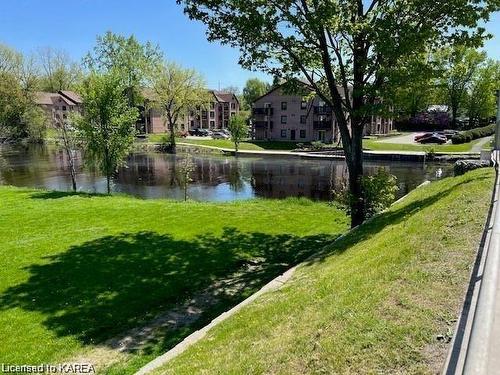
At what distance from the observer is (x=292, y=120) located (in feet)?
268

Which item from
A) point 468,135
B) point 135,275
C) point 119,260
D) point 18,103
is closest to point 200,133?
point 18,103

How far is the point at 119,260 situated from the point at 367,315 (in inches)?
377

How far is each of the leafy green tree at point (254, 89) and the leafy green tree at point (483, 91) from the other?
77855 millimetres

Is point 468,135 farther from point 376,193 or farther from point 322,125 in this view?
point 376,193

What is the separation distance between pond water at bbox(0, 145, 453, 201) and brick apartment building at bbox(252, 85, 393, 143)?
18007mm

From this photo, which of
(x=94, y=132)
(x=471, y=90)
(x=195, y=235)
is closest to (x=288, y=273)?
(x=195, y=235)

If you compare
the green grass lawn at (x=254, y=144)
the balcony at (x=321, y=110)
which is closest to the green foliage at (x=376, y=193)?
the green grass lawn at (x=254, y=144)

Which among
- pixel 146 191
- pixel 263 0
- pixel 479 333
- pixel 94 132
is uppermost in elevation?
pixel 263 0

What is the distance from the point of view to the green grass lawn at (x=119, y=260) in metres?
8.71

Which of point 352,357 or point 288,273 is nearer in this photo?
point 352,357

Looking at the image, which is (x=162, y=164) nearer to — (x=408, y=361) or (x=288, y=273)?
(x=288, y=273)

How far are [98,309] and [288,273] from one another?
16.2 ft

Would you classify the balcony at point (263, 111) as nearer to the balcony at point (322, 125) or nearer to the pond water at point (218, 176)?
the balcony at point (322, 125)

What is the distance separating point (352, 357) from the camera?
4.58 meters
